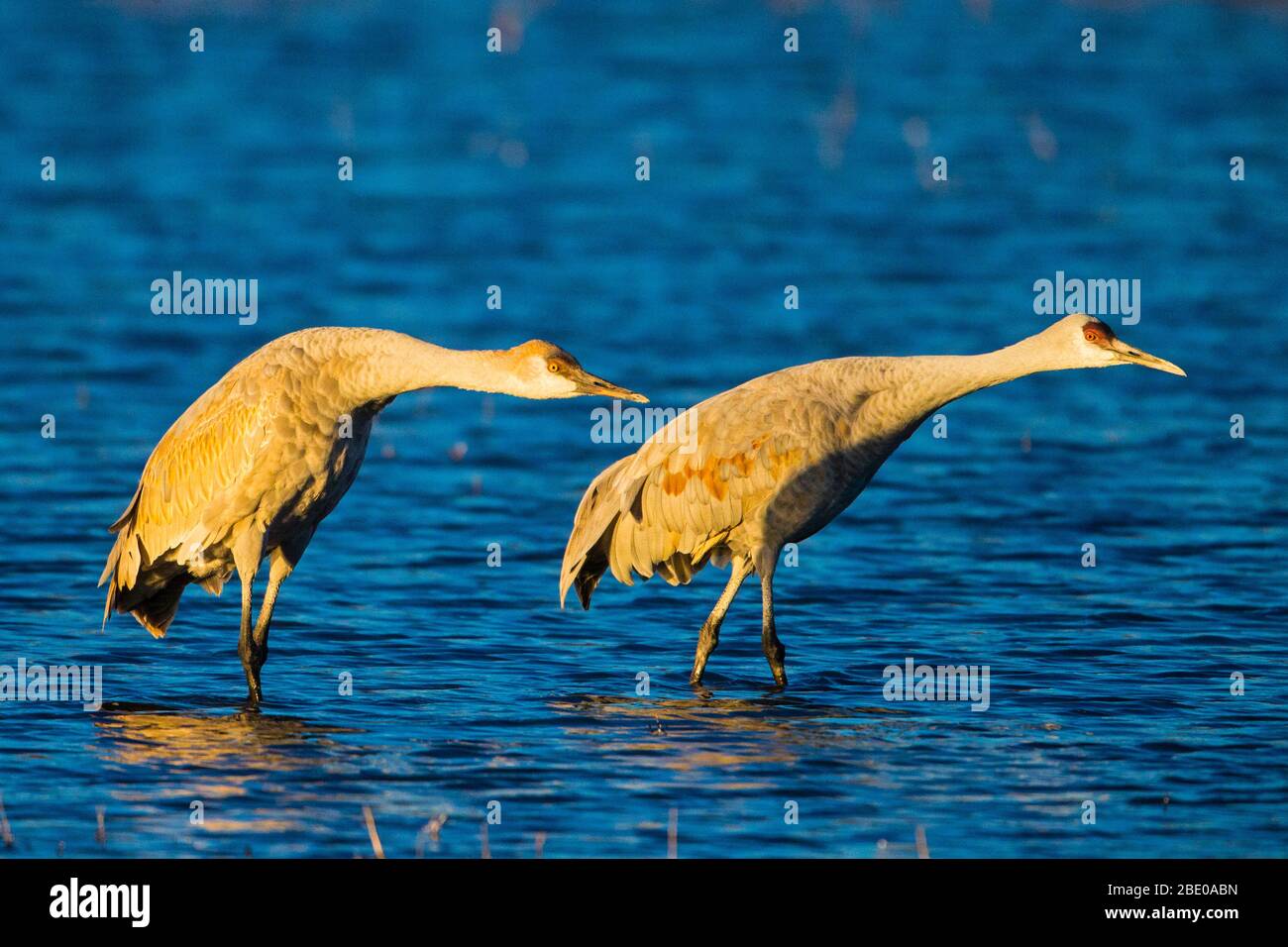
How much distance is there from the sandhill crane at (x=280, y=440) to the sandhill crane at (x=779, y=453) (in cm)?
126

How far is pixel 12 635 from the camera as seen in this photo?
40.5 feet

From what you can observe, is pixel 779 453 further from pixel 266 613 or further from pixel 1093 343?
pixel 266 613

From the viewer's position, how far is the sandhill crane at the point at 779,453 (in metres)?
11.3

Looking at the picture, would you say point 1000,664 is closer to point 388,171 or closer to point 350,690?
point 350,690

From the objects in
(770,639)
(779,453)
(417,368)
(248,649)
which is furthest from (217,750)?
(779,453)

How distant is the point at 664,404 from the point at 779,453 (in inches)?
232

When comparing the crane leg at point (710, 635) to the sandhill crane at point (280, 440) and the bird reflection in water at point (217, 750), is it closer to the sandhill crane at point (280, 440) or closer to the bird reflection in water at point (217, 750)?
the sandhill crane at point (280, 440)

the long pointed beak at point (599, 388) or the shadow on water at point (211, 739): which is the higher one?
the long pointed beak at point (599, 388)

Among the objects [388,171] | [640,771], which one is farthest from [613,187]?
[640,771]

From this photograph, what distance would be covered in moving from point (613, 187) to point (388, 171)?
267cm

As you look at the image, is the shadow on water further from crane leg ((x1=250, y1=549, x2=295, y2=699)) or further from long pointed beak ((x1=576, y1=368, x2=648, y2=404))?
long pointed beak ((x1=576, y1=368, x2=648, y2=404))

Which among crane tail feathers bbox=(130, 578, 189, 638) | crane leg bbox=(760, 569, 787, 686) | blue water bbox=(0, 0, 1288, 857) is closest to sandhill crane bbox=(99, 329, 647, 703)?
crane tail feathers bbox=(130, 578, 189, 638)

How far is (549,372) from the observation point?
10.3 m

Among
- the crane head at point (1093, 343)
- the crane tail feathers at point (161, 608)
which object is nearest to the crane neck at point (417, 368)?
the crane tail feathers at point (161, 608)
